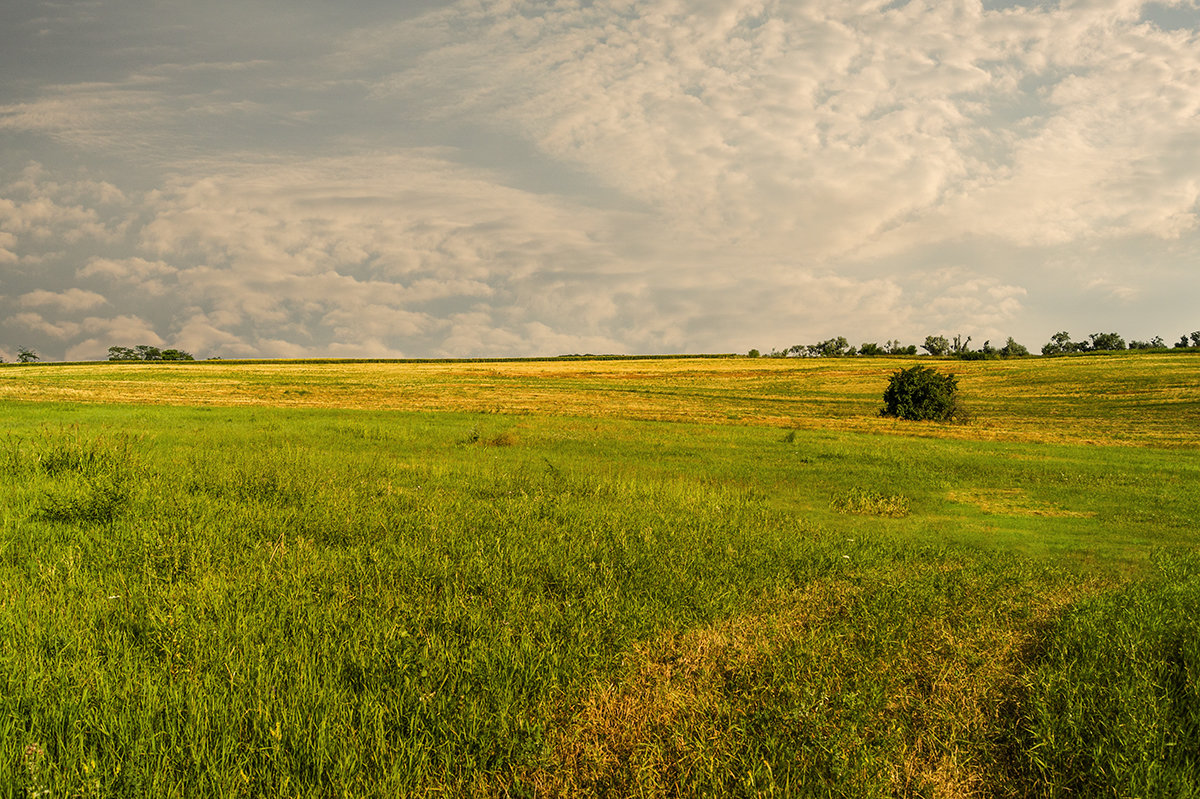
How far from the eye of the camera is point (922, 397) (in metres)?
47.1

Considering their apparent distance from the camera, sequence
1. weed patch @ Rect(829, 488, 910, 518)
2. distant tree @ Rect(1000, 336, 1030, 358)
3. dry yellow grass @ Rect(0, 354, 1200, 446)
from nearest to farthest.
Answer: weed patch @ Rect(829, 488, 910, 518) < dry yellow grass @ Rect(0, 354, 1200, 446) < distant tree @ Rect(1000, 336, 1030, 358)

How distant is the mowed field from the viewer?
425 centimetres

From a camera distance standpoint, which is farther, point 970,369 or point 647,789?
point 970,369

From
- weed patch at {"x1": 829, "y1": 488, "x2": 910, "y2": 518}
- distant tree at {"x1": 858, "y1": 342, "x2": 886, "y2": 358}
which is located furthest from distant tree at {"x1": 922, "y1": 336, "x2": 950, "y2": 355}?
weed patch at {"x1": 829, "y1": 488, "x2": 910, "y2": 518}

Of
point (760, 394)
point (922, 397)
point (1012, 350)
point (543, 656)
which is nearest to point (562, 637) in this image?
point (543, 656)

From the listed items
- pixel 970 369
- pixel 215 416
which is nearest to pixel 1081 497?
pixel 215 416

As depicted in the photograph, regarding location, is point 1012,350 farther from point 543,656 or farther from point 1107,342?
point 543,656

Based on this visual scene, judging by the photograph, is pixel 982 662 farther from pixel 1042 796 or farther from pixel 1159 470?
pixel 1159 470

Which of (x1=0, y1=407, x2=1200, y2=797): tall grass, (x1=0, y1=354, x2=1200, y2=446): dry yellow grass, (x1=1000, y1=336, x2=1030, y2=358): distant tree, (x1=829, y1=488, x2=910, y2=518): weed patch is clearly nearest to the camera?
(x1=0, y1=407, x2=1200, y2=797): tall grass

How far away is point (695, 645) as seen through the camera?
614 cm

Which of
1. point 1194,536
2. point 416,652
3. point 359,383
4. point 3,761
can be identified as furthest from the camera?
point 359,383

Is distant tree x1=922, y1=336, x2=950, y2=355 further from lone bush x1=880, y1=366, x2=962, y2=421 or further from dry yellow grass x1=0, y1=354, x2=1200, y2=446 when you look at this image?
lone bush x1=880, y1=366, x2=962, y2=421

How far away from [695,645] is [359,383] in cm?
6823

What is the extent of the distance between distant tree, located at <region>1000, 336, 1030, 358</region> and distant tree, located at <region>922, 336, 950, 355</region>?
1413 cm
